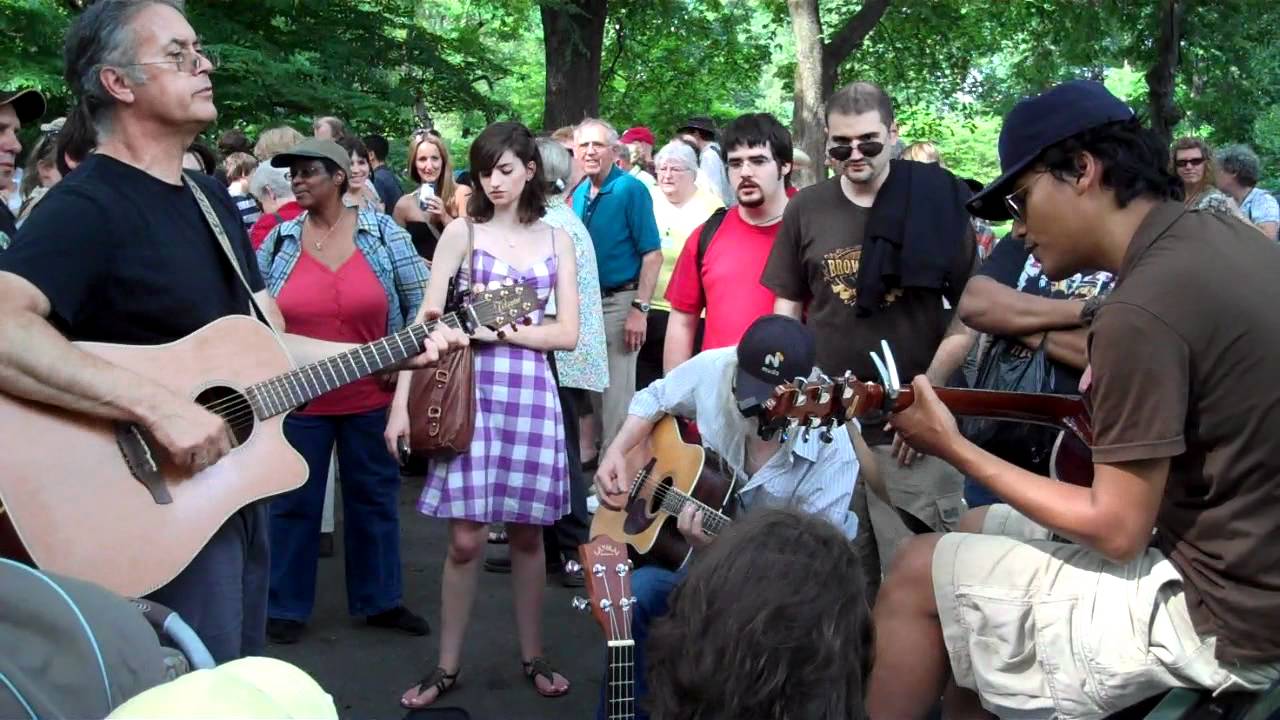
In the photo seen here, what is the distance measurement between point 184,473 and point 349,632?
8.16 feet

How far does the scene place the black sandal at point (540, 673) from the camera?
444cm

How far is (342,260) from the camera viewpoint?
16.2ft

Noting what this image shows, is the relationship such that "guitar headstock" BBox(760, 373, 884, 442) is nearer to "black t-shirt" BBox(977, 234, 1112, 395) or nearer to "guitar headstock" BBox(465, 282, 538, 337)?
"black t-shirt" BBox(977, 234, 1112, 395)

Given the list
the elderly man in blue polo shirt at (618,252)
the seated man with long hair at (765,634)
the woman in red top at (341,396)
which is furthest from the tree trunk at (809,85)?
the seated man with long hair at (765,634)

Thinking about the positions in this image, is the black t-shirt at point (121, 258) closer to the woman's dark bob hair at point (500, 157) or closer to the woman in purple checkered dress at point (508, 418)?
the woman in purple checkered dress at point (508, 418)

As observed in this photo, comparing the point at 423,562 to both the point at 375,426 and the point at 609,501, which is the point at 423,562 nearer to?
the point at 375,426

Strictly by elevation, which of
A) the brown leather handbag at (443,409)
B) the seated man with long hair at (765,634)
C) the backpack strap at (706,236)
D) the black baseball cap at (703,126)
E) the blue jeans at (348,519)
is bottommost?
the blue jeans at (348,519)

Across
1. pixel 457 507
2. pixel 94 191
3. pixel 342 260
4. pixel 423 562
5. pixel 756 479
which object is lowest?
pixel 423 562

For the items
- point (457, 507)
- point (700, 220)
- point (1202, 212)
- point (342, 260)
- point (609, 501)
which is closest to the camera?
point (1202, 212)

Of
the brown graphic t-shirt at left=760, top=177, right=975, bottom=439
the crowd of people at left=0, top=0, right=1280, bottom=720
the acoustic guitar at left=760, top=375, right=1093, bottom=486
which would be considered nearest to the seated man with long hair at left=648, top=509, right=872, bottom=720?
the crowd of people at left=0, top=0, right=1280, bottom=720

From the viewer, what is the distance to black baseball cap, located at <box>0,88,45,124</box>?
4195 millimetres

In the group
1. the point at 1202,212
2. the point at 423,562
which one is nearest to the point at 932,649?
the point at 1202,212

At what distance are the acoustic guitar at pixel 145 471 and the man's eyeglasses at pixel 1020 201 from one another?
1891 mm

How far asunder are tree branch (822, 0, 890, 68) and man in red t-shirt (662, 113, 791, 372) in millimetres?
12984
